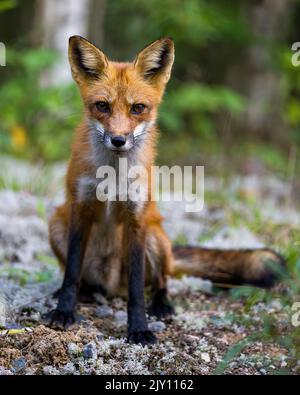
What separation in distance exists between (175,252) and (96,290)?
857 millimetres

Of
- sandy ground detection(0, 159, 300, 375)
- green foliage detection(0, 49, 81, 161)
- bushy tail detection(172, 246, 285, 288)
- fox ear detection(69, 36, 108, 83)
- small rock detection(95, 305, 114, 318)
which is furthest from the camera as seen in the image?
green foliage detection(0, 49, 81, 161)

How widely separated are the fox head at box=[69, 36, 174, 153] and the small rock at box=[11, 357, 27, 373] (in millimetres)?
1397

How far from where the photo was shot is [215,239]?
6.43 metres

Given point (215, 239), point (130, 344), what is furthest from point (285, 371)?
point (215, 239)

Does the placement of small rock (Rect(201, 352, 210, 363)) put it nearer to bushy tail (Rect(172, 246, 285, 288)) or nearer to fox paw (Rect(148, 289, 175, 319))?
fox paw (Rect(148, 289, 175, 319))

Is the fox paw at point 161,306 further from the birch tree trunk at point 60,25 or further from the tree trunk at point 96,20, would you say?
the tree trunk at point 96,20

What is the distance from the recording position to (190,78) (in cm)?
1304

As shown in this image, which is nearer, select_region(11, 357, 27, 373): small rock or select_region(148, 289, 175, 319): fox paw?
select_region(11, 357, 27, 373): small rock

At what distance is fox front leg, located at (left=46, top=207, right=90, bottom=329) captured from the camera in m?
4.07

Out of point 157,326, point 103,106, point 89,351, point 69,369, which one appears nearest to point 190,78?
point 103,106

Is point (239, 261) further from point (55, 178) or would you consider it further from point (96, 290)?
point (55, 178)

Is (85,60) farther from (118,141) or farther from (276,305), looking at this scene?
(276,305)

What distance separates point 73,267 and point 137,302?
0.52 meters

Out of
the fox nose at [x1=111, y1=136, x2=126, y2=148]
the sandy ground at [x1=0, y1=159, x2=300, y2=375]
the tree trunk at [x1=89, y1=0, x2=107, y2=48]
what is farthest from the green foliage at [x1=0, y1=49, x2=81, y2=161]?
the fox nose at [x1=111, y1=136, x2=126, y2=148]
